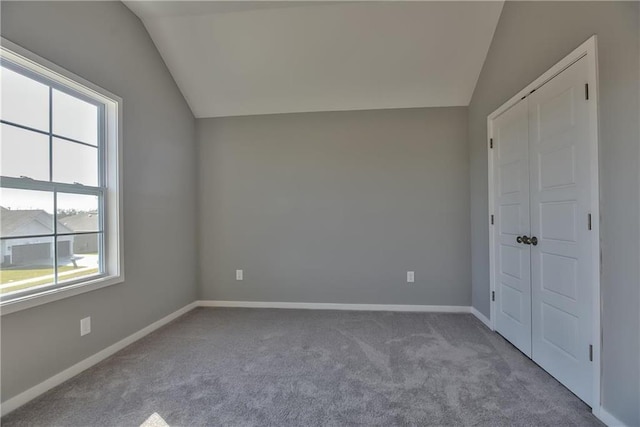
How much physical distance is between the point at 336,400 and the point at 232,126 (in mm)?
3125

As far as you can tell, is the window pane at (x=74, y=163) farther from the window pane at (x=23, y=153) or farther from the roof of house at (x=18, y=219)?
the roof of house at (x=18, y=219)

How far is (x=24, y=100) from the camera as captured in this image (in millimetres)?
1785

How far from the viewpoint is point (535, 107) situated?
2.09 meters

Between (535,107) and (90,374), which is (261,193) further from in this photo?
(535,107)

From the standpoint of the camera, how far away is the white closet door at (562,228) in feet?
5.43

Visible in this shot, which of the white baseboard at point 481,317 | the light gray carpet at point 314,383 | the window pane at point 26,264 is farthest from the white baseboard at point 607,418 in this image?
the window pane at point 26,264

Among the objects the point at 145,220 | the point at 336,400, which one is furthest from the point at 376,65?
the point at 336,400

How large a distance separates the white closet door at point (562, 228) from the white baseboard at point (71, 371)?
332 centimetres

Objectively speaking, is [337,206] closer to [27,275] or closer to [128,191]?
[128,191]

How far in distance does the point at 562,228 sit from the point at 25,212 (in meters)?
3.48

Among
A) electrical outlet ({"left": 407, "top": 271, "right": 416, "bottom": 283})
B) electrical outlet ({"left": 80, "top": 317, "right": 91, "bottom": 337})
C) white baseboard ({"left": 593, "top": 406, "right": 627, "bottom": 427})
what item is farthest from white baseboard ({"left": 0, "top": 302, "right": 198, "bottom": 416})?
white baseboard ({"left": 593, "top": 406, "right": 627, "bottom": 427})

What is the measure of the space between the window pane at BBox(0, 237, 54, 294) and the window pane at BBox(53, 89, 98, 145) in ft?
2.61

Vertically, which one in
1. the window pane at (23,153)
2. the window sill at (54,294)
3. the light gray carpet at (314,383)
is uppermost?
the window pane at (23,153)

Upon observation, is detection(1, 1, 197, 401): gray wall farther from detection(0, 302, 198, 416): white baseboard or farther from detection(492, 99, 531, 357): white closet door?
detection(492, 99, 531, 357): white closet door
